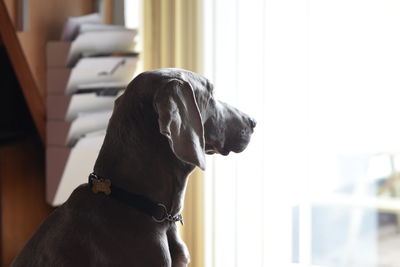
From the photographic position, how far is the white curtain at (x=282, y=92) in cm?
225

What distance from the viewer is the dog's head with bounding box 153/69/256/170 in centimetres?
118

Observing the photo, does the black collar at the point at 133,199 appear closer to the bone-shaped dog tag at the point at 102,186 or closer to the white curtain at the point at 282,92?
the bone-shaped dog tag at the point at 102,186

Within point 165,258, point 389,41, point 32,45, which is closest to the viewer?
point 165,258

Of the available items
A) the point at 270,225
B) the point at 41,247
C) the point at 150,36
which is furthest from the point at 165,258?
the point at 150,36

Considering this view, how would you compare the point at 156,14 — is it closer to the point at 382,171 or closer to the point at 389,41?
the point at 389,41

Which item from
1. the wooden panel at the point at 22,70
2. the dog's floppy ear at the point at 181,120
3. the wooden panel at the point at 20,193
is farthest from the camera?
the wooden panel at the point at 20,193

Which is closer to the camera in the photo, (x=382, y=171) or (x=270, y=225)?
(x=270, y=225)

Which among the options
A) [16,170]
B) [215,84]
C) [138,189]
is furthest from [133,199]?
[16,170]

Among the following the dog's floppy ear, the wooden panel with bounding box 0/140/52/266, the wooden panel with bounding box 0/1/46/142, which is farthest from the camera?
the wooden panel with bounding box 0/140/52/266

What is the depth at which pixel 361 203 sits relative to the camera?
3240 mm

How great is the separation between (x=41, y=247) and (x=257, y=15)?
4.22 ft

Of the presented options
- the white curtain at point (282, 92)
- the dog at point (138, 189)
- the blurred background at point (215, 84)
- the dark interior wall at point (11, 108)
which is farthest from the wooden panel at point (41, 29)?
the dog at point (138, 189)

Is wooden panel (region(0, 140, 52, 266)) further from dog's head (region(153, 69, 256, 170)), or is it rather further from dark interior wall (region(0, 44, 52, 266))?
dog's head (region(153, 69, 256, 170))

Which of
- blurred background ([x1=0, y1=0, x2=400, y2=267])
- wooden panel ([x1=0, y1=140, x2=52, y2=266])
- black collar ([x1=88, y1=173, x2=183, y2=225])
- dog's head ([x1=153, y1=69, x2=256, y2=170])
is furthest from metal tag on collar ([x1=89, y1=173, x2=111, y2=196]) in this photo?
wooden panel ([x1=0, y1=140, x2=52, y2=266])
